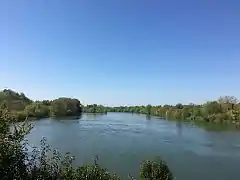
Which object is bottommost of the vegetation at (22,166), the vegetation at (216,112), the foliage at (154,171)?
the foliage at (154,171)

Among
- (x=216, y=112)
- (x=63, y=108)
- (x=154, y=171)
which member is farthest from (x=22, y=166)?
(x=63, y=108)

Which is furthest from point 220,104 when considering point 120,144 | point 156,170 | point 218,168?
point 156,170

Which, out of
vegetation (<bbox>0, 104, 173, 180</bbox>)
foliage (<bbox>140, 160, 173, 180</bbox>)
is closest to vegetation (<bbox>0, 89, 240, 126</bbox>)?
foliage (<bbox>140, 160, 173, 180</bbox>)

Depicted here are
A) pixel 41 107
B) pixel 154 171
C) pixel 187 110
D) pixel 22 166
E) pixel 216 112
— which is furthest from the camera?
pixel 187 110

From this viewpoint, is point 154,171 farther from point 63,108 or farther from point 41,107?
point 63,108

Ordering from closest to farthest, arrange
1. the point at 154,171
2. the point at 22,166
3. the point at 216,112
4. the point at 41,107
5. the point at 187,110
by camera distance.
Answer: the point at 22,166, the point at 154,171, the point at 216,112, the point at 41,107, the point at 187,110

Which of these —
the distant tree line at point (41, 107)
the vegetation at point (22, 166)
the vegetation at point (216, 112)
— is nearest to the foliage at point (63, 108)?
the distant tree line at point (41, 107)

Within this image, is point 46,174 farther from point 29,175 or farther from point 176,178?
point 176,178

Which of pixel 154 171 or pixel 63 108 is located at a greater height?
pixel 63 108

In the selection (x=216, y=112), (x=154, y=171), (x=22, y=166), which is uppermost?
(x=216, y=112)

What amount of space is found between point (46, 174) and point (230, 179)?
61.2 feet

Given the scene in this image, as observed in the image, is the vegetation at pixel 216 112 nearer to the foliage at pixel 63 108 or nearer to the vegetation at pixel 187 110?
Result: the vegetation at pixel 187 110

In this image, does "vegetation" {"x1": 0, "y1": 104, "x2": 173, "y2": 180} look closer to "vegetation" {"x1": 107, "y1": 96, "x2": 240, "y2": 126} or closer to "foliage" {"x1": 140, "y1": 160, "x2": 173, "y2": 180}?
"foliage" {"x1": 140, "y1": 160, "x2": 173, "y2": 180}

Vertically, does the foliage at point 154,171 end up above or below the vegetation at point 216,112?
below
